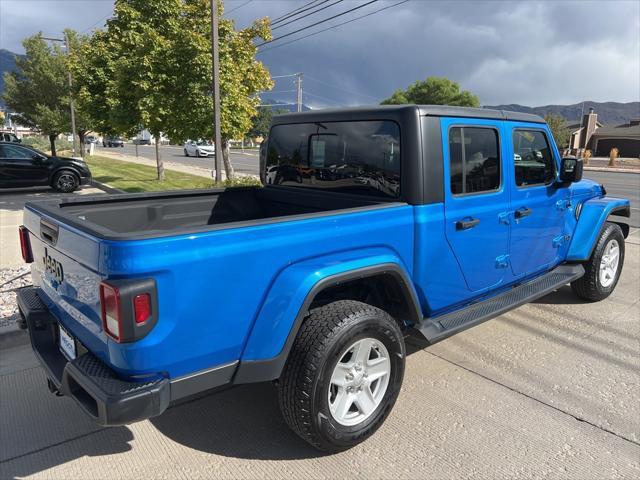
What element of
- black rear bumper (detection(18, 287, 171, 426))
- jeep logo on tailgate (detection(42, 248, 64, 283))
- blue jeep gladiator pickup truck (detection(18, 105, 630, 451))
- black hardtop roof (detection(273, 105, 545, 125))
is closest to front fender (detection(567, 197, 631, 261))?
blue jeep gladiator pickup truck (detection(18, 105, 630, 451))

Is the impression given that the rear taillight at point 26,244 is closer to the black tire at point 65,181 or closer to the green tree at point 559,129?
the black tire at point 65,181

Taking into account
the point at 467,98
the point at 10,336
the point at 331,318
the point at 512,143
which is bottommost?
the point at 10,336

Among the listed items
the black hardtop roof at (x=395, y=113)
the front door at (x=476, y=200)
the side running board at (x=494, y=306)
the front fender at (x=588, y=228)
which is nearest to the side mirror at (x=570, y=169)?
the black hardtop roof at (x=395, y=113)

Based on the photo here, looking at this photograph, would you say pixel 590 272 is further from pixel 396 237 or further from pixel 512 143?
pixel 396 237

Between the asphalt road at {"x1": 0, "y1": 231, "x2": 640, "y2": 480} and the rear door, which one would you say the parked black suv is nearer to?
the rear door

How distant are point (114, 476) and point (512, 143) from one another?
135 inches

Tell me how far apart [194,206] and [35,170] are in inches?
462

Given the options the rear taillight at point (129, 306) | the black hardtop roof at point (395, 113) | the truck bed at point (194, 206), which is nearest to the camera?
the rear taillight at point (129, 306)

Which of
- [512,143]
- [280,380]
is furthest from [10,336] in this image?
[512,143]

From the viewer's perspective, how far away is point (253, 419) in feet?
10.1

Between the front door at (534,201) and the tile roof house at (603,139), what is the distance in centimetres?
6620

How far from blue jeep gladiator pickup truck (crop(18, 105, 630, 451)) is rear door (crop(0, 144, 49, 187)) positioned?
11.7 metres

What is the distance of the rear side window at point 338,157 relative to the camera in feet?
10.4

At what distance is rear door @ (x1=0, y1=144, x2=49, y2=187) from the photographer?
12969 mm
